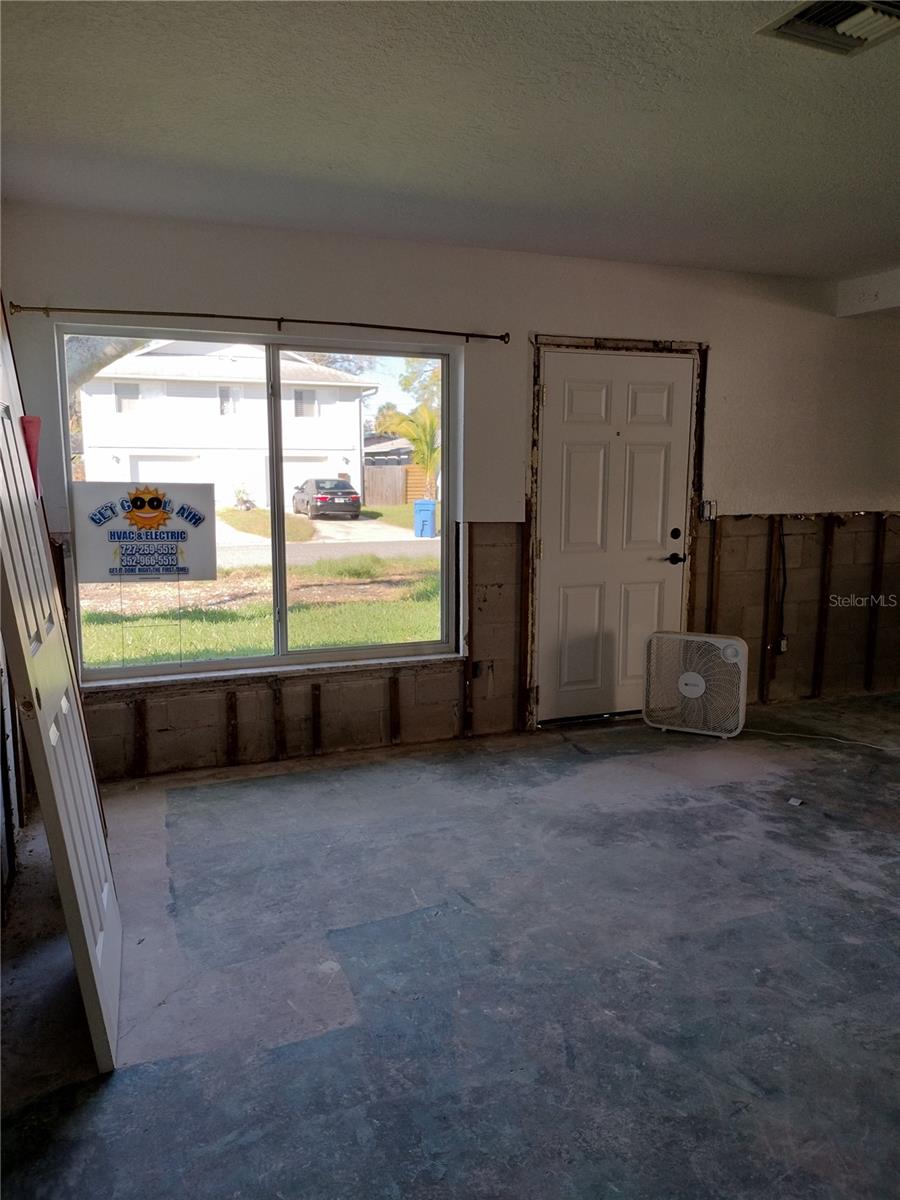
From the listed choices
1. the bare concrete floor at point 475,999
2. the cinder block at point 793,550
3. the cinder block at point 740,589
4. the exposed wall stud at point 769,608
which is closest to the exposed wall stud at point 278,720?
the bare concrete floor at point 475,999

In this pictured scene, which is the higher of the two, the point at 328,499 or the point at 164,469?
the point at 164,469

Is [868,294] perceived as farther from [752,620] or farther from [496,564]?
[496,564]

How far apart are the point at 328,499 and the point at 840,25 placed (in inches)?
119

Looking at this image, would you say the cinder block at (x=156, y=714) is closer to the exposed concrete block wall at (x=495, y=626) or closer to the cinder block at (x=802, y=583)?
the exposed concrete block wall at (x=495, y=626)

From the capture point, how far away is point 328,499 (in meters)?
4.46

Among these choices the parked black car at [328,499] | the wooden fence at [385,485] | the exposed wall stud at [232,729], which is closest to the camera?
the exposed wall stud at [232,729]

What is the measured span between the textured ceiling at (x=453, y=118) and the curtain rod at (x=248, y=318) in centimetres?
45

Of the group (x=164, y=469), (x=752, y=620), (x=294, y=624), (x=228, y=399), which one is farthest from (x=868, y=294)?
(x=164, y=469)

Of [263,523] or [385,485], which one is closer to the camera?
[263,523]

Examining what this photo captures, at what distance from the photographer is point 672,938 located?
2.73 metres

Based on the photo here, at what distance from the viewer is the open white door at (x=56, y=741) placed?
6.66 feet

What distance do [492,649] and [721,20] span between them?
Answer: 129 inches

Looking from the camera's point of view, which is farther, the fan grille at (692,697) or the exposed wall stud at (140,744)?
the fan grille at (692,697)

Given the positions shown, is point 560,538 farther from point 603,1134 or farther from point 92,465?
point 603,1134
